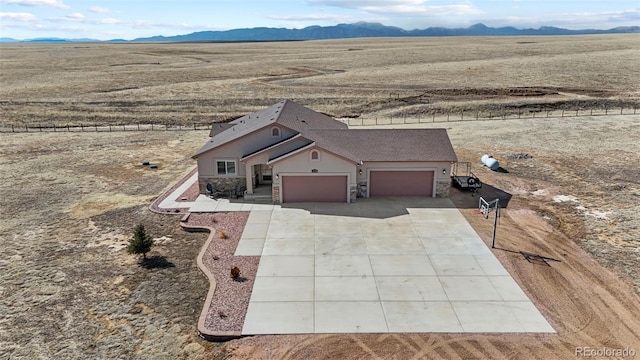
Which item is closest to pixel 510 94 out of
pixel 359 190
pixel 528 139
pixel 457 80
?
pixel 457 80

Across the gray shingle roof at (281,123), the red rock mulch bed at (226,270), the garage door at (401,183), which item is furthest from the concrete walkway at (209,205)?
the garage door at (401,183)

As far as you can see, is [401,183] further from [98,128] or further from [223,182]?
[98,128]

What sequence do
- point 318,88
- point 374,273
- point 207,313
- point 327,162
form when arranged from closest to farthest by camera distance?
point 207,313 → point 374,273 → point 327,162 → point 318,88

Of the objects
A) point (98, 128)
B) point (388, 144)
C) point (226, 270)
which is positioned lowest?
point (226, 270)

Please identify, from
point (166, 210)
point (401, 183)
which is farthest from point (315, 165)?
point (166, 210)

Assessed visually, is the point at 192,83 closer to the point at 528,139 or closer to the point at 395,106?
the point at 395,106

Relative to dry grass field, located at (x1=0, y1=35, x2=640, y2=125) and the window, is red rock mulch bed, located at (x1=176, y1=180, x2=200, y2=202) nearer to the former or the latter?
the window

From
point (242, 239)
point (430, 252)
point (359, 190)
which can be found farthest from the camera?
point (359, 190)
